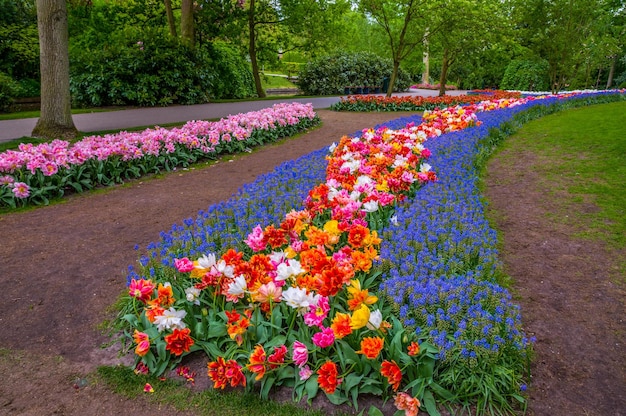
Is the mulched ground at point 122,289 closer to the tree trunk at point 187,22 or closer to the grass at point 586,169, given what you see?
the grass at point 586,169

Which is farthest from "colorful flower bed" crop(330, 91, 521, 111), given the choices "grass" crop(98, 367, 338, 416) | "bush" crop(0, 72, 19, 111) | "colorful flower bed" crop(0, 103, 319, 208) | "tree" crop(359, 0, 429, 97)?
"grass" crop(98, 367, 338, 416)

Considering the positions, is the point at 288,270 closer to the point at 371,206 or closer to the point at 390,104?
the point at 371,206

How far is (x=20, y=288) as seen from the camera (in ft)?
11.3

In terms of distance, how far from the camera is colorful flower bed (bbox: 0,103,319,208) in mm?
5449

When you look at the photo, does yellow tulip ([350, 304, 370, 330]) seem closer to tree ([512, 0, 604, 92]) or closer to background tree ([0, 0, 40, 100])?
background tree ([0, 0, 40, 100])

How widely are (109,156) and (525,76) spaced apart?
2823cm

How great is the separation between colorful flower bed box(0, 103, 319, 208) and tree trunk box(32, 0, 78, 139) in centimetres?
132

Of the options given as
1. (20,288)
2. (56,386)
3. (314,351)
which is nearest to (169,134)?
(20,288)

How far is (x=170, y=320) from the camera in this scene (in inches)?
93.4

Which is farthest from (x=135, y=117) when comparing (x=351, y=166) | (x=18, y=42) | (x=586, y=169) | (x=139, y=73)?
(x=586, y=169)

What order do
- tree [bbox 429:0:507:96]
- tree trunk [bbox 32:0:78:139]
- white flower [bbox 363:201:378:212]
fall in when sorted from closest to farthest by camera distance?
1. white flower [bbox 363:201:378:212]
2. tree trunk [bbox 32:0:78:139]
3. tree [bbox 429:0:507:96]

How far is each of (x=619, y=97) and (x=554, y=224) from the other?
49.9ft

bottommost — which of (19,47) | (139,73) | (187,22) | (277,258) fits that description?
(277,258)

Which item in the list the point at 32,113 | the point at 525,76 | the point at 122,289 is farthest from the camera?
the point at 525,76
